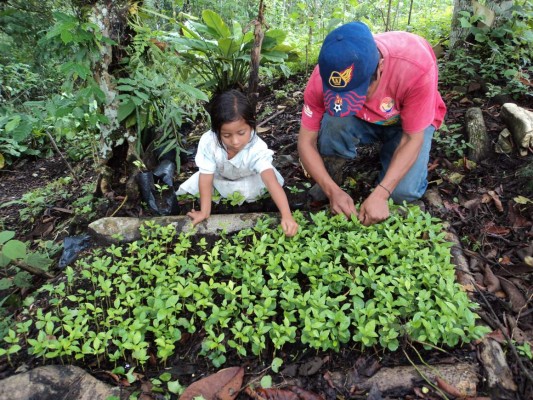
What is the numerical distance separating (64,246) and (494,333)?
347 cm

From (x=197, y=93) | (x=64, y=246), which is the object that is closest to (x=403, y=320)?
(x=197, y=93)

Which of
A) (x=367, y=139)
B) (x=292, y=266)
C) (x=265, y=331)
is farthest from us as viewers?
(x=367, y=139)

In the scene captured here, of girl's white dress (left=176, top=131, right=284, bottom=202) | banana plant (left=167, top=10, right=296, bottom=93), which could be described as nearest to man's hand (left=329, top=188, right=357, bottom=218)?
girl's white dress (left=176, top=131, right=284, bottom=202)

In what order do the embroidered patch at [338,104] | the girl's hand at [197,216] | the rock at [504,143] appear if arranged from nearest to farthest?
1. the embroidered patch at [338,104]
2. the girl's hand at [197,216]
3. the rock at [504,143]

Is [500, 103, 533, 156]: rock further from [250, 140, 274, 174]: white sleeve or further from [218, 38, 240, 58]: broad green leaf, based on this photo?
[218, 38, 240, 58]: broad green leaf

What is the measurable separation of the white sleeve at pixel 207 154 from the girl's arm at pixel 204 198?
65 mm

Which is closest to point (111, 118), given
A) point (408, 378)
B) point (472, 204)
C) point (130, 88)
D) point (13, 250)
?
point (130, 88)

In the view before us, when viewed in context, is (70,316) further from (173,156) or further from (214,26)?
(214,26)

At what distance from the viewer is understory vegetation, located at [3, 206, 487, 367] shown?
238 centimetres

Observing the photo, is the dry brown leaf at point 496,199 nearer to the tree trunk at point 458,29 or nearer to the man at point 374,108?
the man at point 374,108

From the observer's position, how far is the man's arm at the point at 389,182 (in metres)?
3.12

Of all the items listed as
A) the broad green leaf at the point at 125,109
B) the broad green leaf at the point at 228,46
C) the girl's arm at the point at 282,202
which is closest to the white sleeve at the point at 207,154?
the girl's arm at the point at 282,202

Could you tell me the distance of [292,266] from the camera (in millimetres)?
2854

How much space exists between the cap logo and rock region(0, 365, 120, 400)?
2.42m
